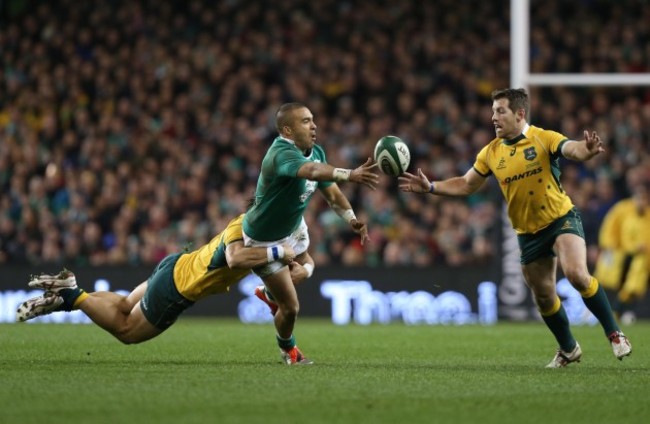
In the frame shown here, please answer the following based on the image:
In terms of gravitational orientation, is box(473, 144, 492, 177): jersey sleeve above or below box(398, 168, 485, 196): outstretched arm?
above

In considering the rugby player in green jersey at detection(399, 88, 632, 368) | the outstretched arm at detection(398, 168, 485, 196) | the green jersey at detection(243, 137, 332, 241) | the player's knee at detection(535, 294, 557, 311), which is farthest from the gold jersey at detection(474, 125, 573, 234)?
the green jersey at detection(243, 137, 332, 241)

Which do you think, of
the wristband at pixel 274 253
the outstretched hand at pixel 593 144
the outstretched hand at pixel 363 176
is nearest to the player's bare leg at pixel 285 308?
the wristband at pixel 274 253

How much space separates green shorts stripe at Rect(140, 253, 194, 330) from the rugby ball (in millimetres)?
1834

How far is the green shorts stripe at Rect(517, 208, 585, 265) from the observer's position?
9188 mm

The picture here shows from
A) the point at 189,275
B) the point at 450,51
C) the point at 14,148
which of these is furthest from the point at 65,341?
the point at 450,51

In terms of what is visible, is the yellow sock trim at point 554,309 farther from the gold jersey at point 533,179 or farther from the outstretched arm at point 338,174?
the outstretched arm at point 338,174

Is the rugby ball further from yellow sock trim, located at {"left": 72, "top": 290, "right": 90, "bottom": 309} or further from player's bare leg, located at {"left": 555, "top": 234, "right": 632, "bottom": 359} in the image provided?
yellow sock trim, located at {"left": 72, "top": 290, "right": 90, "bottom": 309}

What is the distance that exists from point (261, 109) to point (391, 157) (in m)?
12.5

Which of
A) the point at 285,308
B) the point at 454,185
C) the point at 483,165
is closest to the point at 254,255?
the point at 285,308

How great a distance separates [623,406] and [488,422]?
1.03 meters

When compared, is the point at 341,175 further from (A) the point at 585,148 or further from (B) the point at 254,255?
(A) the point at 585,148

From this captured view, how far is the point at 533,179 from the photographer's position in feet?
→ 30.4

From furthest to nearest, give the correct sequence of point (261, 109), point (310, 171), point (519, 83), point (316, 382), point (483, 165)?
point (261, 109), point (519, 83), point (483, 165), point (310, 171), point (316, 382)

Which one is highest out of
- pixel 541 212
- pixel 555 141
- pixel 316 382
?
pixel 555 141
